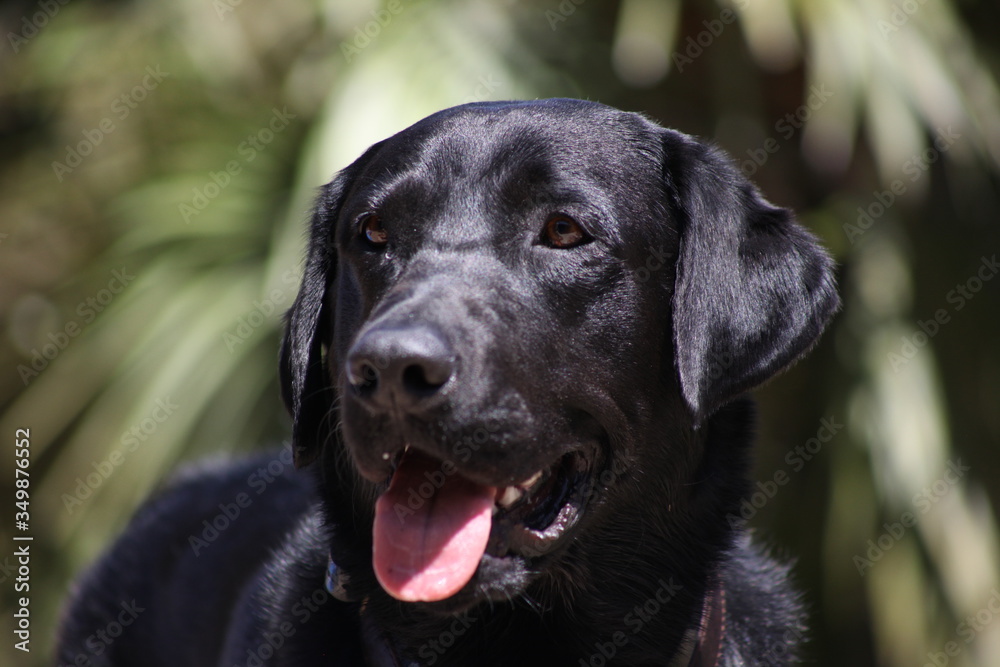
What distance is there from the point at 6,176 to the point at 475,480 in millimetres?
5019

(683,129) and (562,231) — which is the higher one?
(562,231)

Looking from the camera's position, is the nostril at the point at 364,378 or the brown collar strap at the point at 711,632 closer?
the nostril at the point at 364,378

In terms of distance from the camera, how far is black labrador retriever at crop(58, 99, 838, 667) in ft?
6.12

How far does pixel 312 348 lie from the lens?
245 cm
